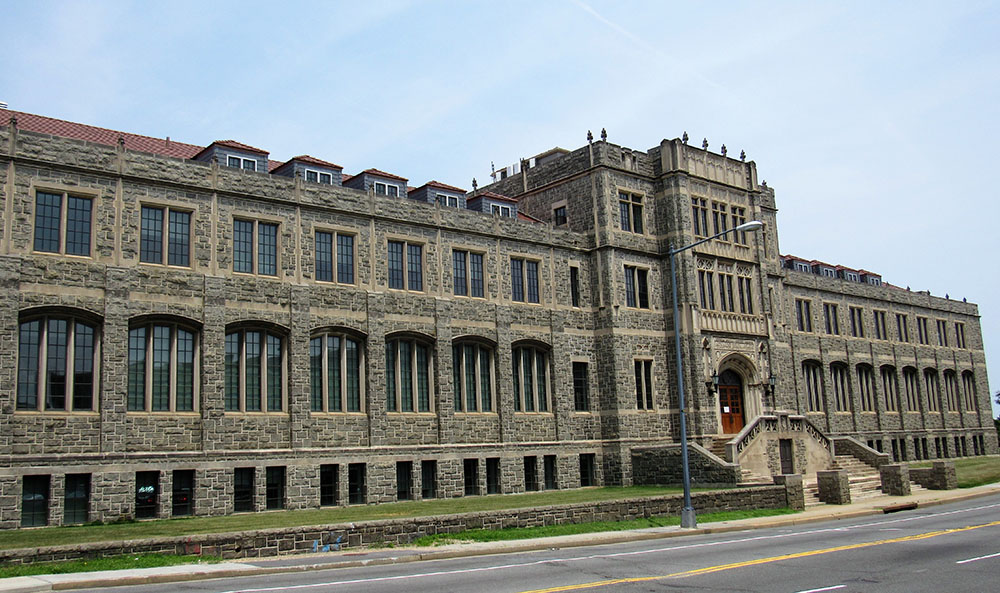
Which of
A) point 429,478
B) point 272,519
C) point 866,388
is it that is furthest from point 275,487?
point 866,388

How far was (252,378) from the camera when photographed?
31.5 meters

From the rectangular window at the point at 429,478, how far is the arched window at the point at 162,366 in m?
9.47

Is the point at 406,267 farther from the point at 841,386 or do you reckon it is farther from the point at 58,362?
the point at 841,386

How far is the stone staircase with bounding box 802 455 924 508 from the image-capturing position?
37.8 metres

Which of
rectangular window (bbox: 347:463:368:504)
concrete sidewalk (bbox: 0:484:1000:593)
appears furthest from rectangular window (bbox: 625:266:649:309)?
rectangular window (bbox: 347:463:368:504)

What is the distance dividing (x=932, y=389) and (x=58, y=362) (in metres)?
61.3

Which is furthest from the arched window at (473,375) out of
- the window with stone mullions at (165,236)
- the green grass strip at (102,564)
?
the green grass strip at (102,564)

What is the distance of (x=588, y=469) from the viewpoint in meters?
41.1

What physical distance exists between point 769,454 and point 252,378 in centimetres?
2259

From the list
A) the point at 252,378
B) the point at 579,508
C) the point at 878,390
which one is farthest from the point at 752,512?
the point at 878,390

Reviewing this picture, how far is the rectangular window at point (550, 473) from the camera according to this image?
129 ft

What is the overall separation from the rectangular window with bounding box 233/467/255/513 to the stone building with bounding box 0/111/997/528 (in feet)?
0.27

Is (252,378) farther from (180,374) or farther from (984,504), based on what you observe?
(984,504)

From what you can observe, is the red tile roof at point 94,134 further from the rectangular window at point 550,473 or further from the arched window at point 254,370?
the rectangular window at point 550,473
